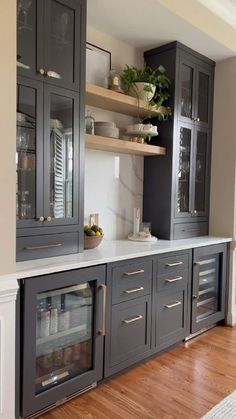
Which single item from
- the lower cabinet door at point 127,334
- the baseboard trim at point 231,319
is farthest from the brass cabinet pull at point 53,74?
the baseboard trim at point 231,319

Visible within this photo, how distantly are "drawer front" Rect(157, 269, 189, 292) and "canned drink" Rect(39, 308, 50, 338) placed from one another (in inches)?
36.4

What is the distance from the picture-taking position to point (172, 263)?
8.47 ft

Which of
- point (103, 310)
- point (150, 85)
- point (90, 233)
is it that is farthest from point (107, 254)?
point (150, 85)

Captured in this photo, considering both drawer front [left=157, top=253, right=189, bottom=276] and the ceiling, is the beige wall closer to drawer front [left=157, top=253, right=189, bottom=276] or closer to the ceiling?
the ceiling

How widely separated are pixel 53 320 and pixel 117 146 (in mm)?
1358

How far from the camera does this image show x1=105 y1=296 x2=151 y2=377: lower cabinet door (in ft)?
7.04

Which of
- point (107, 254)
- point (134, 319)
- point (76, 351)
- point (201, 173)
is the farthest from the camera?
point (201, 173)

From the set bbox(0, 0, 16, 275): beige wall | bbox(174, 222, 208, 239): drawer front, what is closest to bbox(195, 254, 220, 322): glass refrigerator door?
bbox(174, 222, 208, 239): drawer front

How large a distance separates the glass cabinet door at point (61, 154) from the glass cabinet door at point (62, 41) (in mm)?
93

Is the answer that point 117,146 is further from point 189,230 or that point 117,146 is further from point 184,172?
point 189,230

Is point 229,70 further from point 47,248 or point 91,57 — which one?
point 47,248

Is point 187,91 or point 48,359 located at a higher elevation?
point 187,91

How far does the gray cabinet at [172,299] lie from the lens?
2496 millimetres

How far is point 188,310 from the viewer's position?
2787mm
